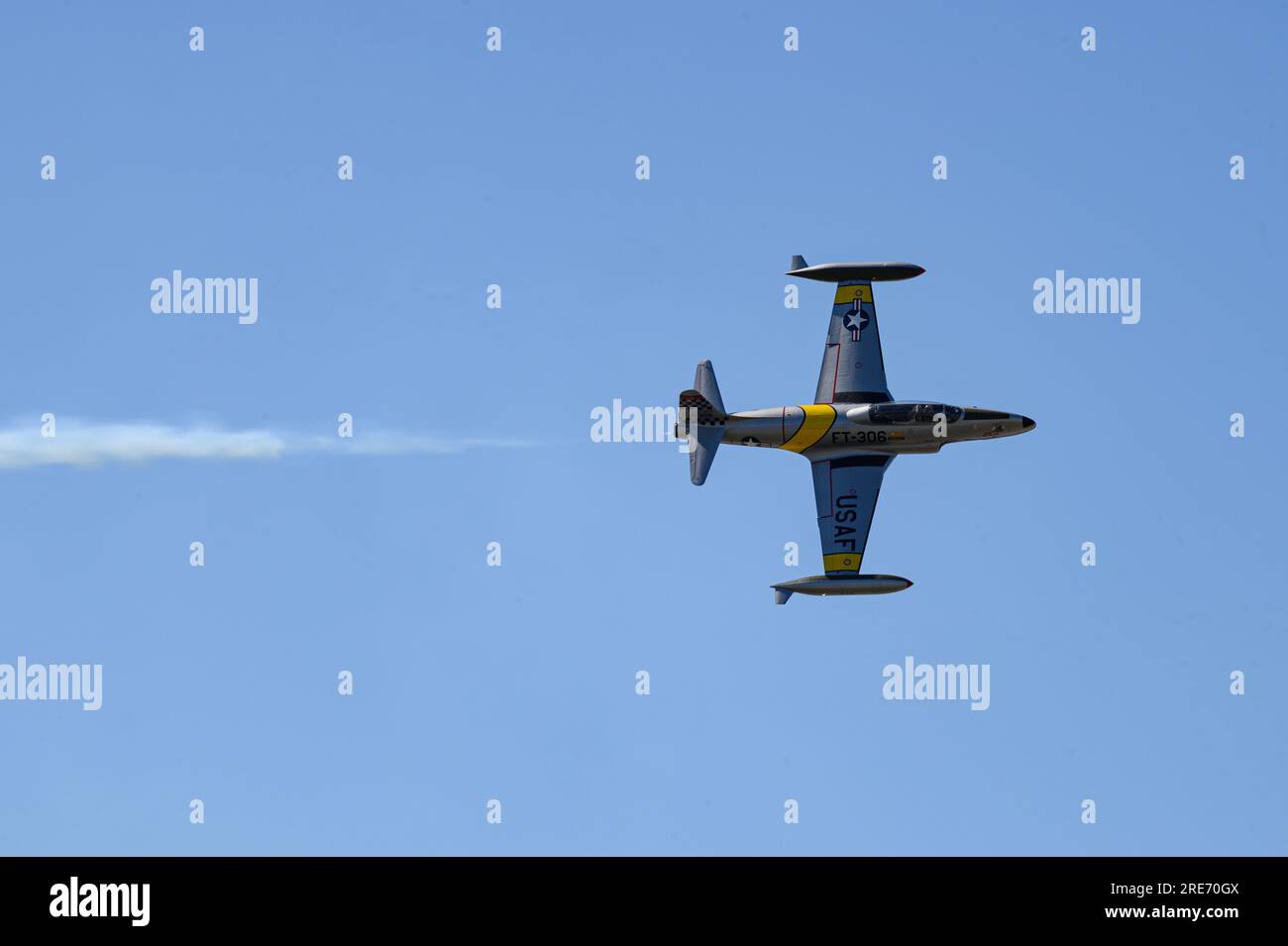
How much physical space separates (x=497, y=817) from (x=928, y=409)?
27.6m

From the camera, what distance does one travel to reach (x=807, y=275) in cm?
8762

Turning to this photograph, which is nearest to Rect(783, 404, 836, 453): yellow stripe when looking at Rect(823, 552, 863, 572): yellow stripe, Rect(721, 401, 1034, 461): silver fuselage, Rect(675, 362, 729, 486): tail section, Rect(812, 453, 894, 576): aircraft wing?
Rect(721, 401, 1034, 461): silver fuselage

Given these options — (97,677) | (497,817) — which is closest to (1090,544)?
(497,817)

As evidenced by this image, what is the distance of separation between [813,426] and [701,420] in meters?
5.10

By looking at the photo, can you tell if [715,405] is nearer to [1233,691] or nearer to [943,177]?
[943,177]

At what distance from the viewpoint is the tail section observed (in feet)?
272

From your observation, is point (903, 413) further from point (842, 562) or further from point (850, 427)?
point (842, 562)

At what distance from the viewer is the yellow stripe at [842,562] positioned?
85.0m

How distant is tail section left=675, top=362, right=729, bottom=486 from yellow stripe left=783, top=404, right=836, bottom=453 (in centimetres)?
336

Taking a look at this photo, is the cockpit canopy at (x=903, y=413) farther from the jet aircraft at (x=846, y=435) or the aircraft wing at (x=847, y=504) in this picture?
the aircraft wing at (x=847, y=504)

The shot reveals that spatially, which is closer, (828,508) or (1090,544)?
(1090,544)

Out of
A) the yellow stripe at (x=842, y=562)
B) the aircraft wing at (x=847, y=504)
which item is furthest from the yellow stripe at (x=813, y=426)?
the yellow stripe at (x=842, y=562)

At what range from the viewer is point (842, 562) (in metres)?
85.0

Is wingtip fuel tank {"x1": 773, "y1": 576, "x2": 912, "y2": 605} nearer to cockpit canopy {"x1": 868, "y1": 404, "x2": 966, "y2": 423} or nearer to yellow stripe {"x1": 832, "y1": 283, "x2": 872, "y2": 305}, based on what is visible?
cockpit canopy {"x1": 868, "y1": 404, "x2": 966, "y2": 423}
